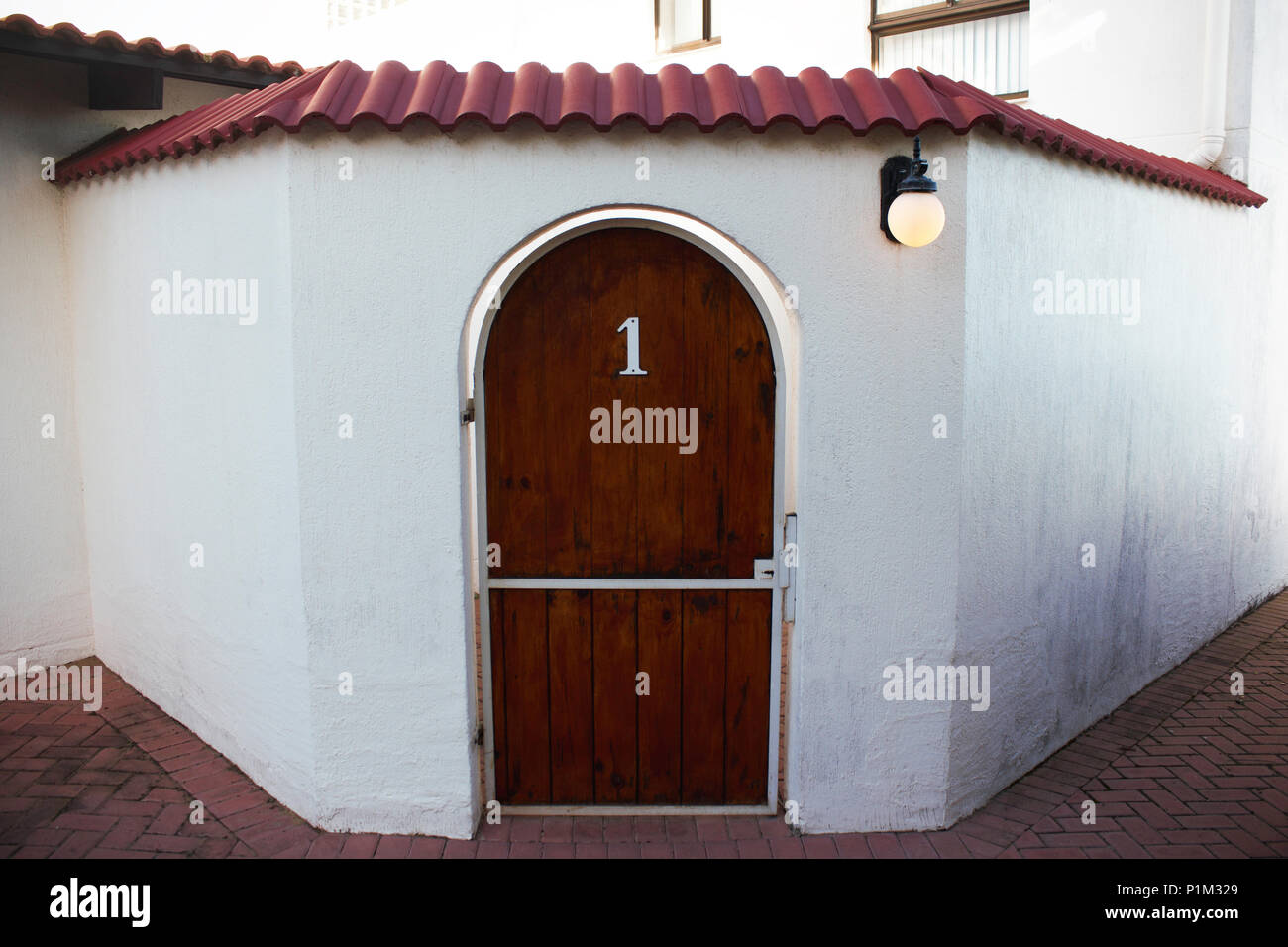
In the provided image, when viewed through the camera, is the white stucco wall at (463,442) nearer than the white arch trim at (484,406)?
Yes

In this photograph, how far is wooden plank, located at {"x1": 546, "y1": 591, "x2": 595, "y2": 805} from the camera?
4.93 meters

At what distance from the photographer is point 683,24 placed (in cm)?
1084

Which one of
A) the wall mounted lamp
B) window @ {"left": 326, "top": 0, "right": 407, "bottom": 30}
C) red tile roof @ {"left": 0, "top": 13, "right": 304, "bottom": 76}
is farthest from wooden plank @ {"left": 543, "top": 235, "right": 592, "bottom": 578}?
window @ {"left": 326, "top": 0, "right": 407, "bottom": 30}

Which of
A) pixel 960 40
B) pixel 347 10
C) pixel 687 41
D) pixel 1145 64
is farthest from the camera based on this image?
pixel 347 10

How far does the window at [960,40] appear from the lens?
8.61 m

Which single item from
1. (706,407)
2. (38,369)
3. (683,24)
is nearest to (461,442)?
(706,407)

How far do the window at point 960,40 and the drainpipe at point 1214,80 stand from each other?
139 centimetres

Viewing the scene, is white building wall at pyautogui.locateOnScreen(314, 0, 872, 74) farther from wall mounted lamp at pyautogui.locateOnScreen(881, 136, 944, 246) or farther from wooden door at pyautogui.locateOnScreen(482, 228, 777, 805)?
wooden door at pyautogui.locateOnScreen(482, 228, 777, 805)

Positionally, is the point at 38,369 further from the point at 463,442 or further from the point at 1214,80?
the point at 1214,80

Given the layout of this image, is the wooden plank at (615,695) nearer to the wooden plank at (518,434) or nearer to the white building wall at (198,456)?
the wooden plank at (518,434)

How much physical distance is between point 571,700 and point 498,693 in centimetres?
36

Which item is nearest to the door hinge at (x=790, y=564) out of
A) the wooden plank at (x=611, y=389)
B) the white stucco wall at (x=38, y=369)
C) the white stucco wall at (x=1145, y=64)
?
the wooden plank at (x=611, y=389)

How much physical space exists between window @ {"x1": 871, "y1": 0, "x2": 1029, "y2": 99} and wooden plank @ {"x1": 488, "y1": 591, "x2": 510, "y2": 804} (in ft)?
20.0

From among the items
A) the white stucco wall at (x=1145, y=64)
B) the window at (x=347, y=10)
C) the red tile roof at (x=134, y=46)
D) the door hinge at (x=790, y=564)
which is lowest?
the door hinge at (x=790, y=564)
